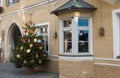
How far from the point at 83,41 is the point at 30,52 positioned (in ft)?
12.3

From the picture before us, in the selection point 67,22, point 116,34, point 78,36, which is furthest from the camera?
point 67,22

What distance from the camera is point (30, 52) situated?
50.1 ft

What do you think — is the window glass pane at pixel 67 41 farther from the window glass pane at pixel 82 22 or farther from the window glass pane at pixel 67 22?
the window glass pane at pixel 82 22

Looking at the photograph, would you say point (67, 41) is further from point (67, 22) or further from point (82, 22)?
point (82, 22)

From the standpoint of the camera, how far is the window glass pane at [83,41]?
41.7ft

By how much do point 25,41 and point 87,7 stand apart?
4772 millimetres

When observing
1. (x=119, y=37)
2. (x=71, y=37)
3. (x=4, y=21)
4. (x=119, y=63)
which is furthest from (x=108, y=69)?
(x=4, y=21)

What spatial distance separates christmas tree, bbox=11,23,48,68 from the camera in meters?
15.2

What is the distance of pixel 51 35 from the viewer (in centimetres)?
1608

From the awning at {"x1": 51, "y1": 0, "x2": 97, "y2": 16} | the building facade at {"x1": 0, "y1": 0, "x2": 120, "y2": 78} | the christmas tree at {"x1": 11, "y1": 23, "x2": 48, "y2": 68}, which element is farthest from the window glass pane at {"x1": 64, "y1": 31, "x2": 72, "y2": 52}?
the christmas tree at {"x1": 11, "y1": 23, "x2": 48, "y2": 68}

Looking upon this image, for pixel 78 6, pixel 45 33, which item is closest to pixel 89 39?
pixel 78 6

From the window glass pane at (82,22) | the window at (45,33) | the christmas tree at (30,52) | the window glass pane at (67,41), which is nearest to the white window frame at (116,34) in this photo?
the window glass pane at (82,22)

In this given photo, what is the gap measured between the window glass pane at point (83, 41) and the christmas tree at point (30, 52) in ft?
11.5

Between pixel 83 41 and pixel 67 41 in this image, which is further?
pixel 67 41
